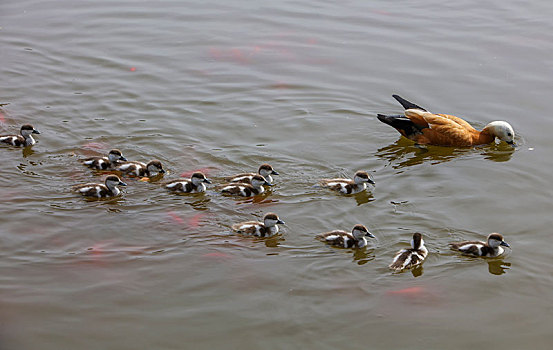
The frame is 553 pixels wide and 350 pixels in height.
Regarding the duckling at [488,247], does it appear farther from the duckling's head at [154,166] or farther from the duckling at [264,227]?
the duckling's head at [154,166]

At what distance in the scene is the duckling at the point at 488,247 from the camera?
22.6ft

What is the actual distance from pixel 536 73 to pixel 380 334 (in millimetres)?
6434

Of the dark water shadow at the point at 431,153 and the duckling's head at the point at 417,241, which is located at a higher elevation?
the dark water shadow at the point at 431,153

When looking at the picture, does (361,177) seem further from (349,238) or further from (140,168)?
(140,168)

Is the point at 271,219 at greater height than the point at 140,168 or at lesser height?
lesser

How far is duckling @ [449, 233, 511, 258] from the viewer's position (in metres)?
6.89

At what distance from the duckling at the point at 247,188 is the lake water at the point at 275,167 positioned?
0.34 feet

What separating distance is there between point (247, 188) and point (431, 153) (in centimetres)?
265

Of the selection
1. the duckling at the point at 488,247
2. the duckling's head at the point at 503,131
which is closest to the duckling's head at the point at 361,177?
the duckling at the point at 488,247

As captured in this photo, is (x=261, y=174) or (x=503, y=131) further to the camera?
(x=503, y=131)

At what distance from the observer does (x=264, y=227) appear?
7.30 m

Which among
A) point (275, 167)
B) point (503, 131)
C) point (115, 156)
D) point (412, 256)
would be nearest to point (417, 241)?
point (412, 256)

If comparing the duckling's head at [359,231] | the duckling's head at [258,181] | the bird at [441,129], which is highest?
the bird at [441,129]

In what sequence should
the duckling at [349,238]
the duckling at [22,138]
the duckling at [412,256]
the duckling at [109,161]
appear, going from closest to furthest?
1. the duckling at [412,256]
2. the duckling at [349,238]
3. the duckling at [109,161]
4. the duckling at [22,138]
